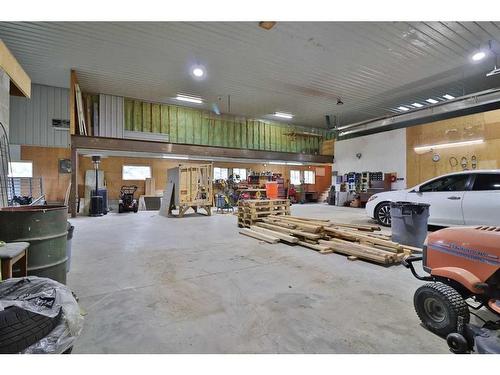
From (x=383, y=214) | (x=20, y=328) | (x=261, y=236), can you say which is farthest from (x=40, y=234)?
(x=383, y=214)

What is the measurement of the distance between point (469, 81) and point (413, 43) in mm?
4033

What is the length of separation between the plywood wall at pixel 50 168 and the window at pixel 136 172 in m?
2.10

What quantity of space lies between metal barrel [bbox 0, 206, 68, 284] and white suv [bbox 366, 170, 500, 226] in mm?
6041

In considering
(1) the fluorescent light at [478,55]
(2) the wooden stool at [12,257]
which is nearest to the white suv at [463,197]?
(1) the fluorescent light at [478,55]

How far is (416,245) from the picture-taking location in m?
3.94

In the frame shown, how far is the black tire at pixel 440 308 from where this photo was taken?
1646 millimetres

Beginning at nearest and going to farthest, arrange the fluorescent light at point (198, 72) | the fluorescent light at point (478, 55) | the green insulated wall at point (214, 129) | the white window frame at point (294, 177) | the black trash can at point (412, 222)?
the black trash can at point (412, 222) → the fluorescent light at point (478, 55) → the fluorescent light at point (198, 72) → the green insulated wall at point (214, 129) → the white window frame at point (294, 177)

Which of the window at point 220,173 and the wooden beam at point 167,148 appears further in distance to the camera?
the window at point 220,173

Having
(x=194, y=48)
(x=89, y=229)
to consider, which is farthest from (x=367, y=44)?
(x=89, y=229)

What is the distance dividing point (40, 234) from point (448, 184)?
6.37 m

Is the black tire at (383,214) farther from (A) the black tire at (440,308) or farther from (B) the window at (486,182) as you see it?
(A) the black tire at (440,308)

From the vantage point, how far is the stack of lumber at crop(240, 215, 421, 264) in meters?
3.50

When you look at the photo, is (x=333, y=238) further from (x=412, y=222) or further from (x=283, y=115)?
(x=283, y=115)
